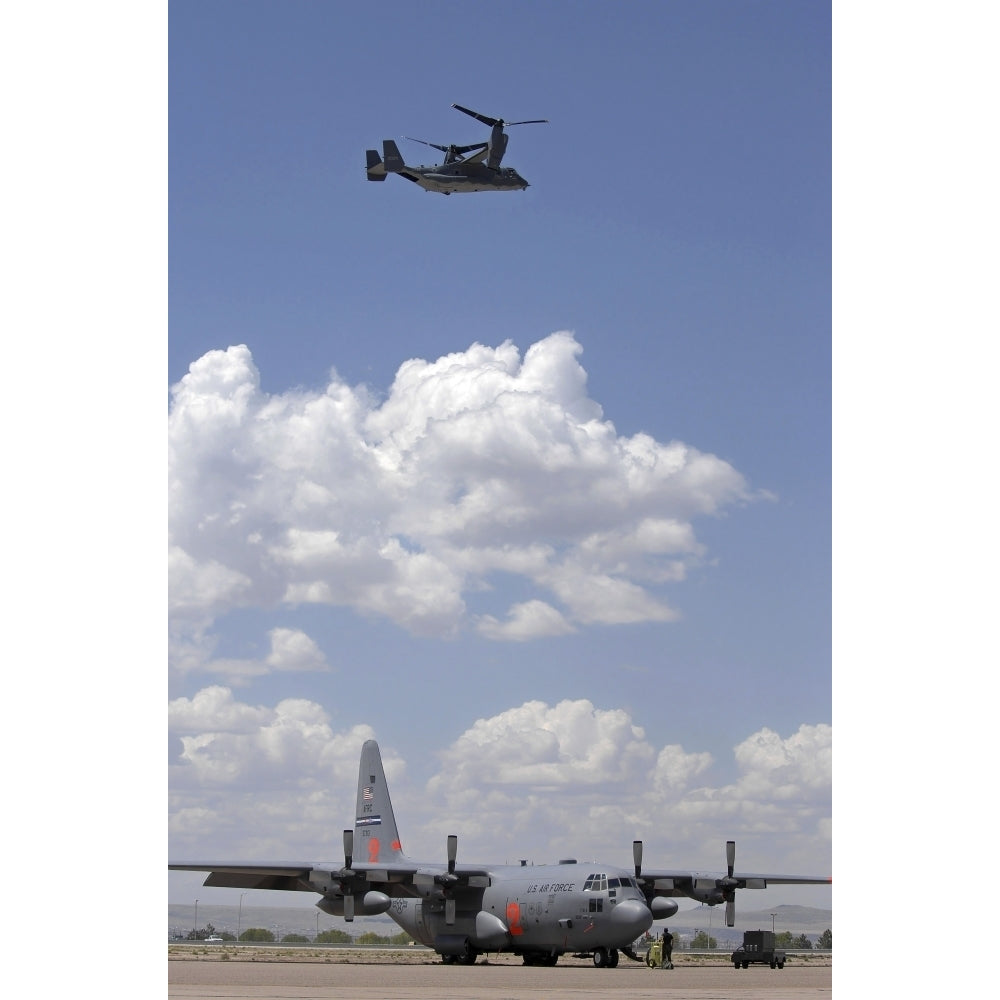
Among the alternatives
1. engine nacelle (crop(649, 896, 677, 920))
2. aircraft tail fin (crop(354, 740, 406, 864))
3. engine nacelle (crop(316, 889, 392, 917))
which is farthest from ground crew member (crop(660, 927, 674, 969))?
aircraft tail fin (crop(354, 740, 406, 864))

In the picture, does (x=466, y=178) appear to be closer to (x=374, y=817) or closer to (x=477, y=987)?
(x=477, y=987)

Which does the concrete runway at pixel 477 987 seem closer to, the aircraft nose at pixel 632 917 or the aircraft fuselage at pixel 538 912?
the aircraft nose at pixel 632 917

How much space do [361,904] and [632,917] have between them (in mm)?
9516

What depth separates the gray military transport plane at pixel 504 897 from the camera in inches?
1401

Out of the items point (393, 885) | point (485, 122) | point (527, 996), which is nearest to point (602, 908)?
point (393, 885)

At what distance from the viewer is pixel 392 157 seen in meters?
36.2

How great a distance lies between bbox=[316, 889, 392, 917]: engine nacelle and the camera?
127 feet

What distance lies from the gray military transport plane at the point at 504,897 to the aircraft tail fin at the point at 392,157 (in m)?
20.7

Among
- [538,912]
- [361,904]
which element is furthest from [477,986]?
[361,904]

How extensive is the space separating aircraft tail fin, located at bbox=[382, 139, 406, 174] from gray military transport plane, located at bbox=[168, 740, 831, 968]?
2070 cm

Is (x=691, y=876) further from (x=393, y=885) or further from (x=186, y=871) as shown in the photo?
(x=186, y=871)

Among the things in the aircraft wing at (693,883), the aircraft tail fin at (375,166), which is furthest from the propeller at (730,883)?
the aircraft tail fin at (375,166)

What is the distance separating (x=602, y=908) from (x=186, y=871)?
519 inches
